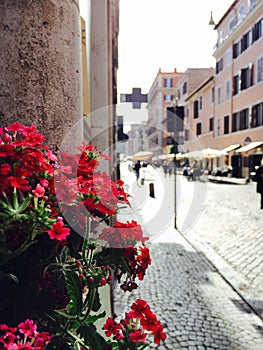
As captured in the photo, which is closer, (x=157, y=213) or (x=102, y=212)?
(x=102, y=212)

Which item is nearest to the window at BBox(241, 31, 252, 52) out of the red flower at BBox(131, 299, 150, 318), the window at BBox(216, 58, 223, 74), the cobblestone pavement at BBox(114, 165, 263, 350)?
the window at BBox(216, 58, 223, 74)

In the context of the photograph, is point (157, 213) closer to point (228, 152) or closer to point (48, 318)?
point (48, 318)

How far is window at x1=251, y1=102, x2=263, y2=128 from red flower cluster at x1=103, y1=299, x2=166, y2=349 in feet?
69.4

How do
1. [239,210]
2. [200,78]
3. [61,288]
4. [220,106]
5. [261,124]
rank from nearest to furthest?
1. [61,288]
2. [239,210]
3. [261,124]
4. [220,106]
5. [200,78]

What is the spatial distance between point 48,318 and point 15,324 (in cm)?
8

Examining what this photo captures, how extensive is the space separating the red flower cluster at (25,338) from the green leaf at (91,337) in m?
0.11

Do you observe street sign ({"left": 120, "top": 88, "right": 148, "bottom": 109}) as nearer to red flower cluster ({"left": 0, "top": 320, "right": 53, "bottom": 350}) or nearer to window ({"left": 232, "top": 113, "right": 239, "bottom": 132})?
red flower cluster ({"left": 0, "top": 320, "right": 53, "bottom": 350})

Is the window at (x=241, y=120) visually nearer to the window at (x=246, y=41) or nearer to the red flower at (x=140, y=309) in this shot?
the window at (x=246, y=41)

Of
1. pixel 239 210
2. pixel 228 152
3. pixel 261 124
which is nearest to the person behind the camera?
pixel 239 210

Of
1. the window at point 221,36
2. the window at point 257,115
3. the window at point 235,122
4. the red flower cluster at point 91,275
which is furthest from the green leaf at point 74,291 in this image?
the window at point 221,36

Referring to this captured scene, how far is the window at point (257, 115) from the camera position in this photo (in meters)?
21.1

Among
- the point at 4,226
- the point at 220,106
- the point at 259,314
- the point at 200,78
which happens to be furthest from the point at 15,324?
the point at 200,78

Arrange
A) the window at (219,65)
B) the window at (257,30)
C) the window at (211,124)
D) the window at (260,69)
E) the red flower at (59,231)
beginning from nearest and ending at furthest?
the red flower at (59,231)
the window at (257,30)
the window at (260,69)
the window at (219,65)
the window at (211,124)

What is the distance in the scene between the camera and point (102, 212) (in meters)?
1.08
